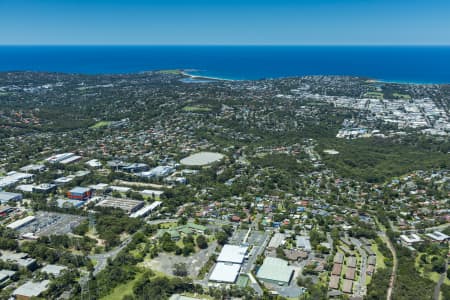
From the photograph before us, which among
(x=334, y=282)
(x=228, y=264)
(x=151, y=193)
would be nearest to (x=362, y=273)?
(x=334, y=282)

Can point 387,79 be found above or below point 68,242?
above

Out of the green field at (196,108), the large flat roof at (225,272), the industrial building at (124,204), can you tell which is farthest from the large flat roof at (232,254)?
the green field at (196,108)

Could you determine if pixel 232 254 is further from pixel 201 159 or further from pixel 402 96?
pixel 402 96

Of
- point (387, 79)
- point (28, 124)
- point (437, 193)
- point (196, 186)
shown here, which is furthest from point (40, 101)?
point (387, 79)

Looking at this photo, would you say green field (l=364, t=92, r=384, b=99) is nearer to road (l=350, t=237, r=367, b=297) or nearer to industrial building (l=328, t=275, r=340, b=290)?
road (l=350, t=237, r=367, b=297)

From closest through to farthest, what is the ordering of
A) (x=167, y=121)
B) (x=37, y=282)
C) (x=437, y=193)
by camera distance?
(x=37, y=282) < (x=437, y=193) < (x=167, y=121)

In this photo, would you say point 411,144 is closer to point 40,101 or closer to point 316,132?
point 316,132
